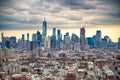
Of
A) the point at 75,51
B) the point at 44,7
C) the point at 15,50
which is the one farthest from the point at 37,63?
the point at 44,7

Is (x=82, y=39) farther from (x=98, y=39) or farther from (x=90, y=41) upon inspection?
(x=98, y=39)

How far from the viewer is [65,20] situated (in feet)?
12.9

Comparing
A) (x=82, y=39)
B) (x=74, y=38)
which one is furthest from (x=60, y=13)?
(x=82, y=39)

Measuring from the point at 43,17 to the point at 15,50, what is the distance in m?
0.85

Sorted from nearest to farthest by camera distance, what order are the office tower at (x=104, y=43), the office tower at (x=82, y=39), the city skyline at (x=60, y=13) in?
the city skyline at (x=60, y=13) < the office tower at (x=82, y=39) < the office tower at (x=104, y=43)

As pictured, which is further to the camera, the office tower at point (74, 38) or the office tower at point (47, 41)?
the office tower at point (47, 41)

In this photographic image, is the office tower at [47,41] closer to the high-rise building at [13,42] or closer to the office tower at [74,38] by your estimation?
the office tower at [74,38]

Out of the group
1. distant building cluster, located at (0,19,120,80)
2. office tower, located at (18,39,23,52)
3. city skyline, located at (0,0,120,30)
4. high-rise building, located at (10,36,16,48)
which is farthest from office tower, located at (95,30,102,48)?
high-rise building, located at (10,36,16,48)

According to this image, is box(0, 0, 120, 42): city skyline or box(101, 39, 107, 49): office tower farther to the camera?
box(101, 39, 107, 49): office tower

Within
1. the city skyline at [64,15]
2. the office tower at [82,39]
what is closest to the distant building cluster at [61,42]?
the office tower at [82,39]

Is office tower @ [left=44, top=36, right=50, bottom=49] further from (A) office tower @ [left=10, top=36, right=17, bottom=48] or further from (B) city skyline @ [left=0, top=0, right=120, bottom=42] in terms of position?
(A) office tower @ [left=10, top=36, right=17, bottom=48]

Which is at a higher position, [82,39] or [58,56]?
[82,39]

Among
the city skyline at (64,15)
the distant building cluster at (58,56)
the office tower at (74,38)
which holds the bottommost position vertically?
the distant building cluster at (58,56)

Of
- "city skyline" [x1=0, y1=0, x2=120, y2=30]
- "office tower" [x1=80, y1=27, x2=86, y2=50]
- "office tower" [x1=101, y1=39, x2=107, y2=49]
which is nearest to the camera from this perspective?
"city skyline" [x1=0, y1=0, x2=120, y2=30]
